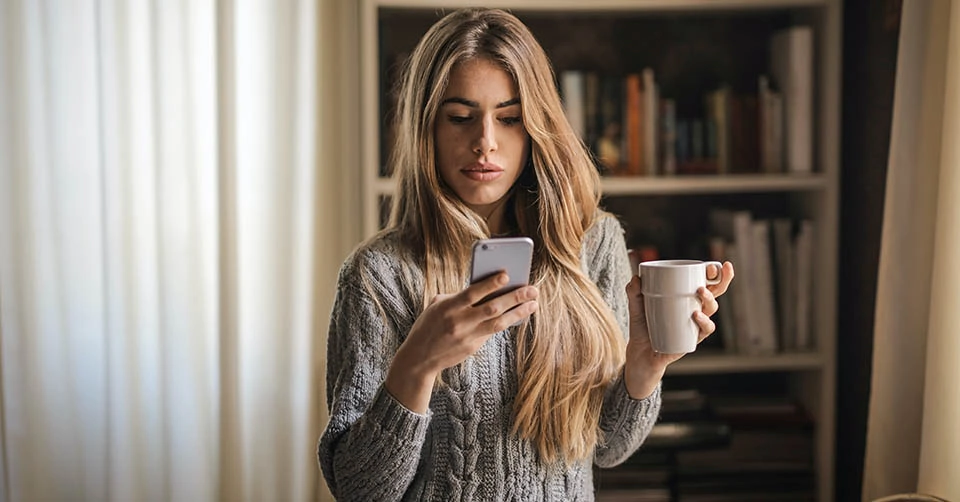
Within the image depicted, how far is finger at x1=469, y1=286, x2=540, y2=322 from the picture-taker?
3.62ft

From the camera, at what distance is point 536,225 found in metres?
1.42

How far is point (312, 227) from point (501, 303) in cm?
105

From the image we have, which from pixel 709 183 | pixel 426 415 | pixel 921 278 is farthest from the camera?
pixel 709 183

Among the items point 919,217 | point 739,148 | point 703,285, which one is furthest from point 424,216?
point 739,148

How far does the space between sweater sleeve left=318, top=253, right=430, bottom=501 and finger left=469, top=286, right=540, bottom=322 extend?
179 mm

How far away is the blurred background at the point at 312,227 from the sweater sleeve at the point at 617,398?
23.4 inches

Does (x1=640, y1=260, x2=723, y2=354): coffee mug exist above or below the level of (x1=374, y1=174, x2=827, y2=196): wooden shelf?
below

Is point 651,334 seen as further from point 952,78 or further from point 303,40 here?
point 303,40

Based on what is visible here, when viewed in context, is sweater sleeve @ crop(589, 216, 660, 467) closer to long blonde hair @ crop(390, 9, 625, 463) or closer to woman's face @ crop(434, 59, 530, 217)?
long blonde hair @ crop(390, 9, 625, 463)

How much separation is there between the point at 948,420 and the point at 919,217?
37 cm

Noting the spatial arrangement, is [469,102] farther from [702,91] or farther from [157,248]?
[702,91]

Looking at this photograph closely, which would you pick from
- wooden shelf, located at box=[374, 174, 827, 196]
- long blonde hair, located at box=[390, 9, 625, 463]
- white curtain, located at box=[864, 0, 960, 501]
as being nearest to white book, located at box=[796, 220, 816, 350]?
wooden shelf, located at box=[374, 174, 827, 196]

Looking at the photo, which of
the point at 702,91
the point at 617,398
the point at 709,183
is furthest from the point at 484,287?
the point at 702,91

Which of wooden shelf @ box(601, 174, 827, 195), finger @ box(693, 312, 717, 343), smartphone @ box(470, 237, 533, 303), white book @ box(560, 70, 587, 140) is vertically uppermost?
white book @ box(560, 70, 587, 140)
